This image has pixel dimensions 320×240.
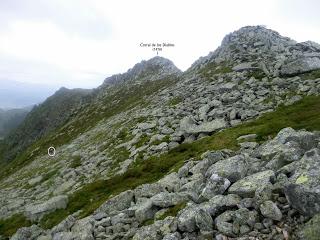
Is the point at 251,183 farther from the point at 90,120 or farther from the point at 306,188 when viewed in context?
the point at 90,120

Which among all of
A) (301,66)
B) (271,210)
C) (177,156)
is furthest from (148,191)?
(301,66)

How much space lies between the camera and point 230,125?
3662 cm

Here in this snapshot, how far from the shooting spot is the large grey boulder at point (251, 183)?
46.7 ft

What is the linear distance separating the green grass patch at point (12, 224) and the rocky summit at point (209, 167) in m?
0.13

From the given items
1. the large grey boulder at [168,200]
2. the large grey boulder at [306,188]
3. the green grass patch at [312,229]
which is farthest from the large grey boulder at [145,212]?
the green grass patch at [312,229]

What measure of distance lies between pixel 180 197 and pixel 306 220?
293 inches

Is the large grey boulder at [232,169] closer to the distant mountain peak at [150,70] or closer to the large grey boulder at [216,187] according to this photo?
the large grey boulder at [216,187]

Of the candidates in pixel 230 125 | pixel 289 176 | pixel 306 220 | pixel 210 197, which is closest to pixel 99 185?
pixel 230 125

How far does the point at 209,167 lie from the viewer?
2036 cm

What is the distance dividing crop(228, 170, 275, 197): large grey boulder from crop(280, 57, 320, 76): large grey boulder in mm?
33082

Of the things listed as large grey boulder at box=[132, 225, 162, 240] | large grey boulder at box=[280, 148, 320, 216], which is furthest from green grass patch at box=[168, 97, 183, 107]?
large grey boulder at box=[280, 148, 320, 216]

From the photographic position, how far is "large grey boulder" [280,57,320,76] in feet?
146

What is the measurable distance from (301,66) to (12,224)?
3731 centimetres

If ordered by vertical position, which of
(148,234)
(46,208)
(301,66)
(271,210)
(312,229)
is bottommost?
(46,208)
